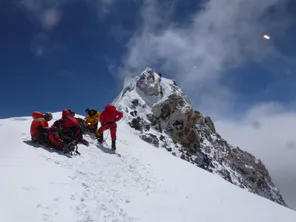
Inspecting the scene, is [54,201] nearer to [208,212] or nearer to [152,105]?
[208,212]

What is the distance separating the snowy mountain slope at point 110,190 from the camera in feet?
22.7

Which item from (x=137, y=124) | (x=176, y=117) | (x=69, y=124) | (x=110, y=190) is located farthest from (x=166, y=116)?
(x=110, y=190)

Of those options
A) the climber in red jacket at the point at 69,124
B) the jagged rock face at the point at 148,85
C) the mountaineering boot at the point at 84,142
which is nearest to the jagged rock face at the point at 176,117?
the jagged rock face at the point at 148,85

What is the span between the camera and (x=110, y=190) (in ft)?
30.5

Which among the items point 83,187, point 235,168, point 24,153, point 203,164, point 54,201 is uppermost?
point 235,168

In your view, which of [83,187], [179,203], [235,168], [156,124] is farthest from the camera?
[235,168]

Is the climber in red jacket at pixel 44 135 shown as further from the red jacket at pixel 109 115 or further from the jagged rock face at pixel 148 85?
the jagged rock face at pixel 148 85

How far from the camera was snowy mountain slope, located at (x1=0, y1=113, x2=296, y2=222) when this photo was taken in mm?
6914

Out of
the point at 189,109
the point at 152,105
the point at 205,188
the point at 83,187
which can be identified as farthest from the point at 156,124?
the point at 83,187

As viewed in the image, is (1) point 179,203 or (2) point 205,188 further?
(2) point 205,188

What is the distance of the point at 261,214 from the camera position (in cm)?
1318

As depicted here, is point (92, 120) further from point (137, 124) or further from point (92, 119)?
point (137, 124)

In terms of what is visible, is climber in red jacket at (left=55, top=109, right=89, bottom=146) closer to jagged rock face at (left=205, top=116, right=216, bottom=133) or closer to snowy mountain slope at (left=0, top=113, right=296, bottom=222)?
snowy mountain slope at (left=0, top=113, right=296, bottom=222)

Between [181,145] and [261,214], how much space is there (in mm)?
24272
